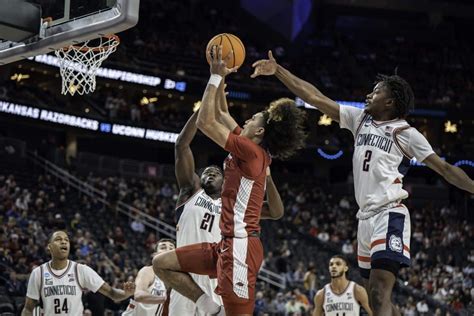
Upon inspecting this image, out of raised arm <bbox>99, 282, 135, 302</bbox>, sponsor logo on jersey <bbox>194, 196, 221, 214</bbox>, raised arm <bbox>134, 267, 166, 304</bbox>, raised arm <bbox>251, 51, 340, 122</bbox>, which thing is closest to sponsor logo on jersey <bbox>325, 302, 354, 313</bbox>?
raised arm <bbox>134, 267, 166, 304</bbox>

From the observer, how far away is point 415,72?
41.6 metres

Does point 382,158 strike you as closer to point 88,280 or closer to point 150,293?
point 150,293

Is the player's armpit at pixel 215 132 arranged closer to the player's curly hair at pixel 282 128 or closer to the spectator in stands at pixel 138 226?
the player's curly hair at pixel 282 128

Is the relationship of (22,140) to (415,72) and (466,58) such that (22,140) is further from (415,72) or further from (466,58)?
(466,58)

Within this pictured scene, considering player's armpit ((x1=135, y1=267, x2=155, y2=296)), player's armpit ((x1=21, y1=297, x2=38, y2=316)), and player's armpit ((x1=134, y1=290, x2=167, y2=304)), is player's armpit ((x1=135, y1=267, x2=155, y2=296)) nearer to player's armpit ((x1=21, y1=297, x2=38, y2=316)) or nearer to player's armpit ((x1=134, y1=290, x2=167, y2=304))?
player's armpit ((x1=134, y1=290, x2=167, y2=304))

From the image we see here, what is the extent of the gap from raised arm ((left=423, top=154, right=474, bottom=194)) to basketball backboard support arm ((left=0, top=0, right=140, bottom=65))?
107 inches

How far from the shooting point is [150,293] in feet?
32.8

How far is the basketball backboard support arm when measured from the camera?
7.32 metres

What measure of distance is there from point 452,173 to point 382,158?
59cm

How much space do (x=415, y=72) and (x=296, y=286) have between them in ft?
68.9

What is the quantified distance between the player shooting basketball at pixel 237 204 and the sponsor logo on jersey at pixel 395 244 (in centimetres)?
103

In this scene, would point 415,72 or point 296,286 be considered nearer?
point 296,286

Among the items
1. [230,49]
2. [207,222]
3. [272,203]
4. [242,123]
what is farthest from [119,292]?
[242,123]

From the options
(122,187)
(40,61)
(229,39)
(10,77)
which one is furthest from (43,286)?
(10,77)
